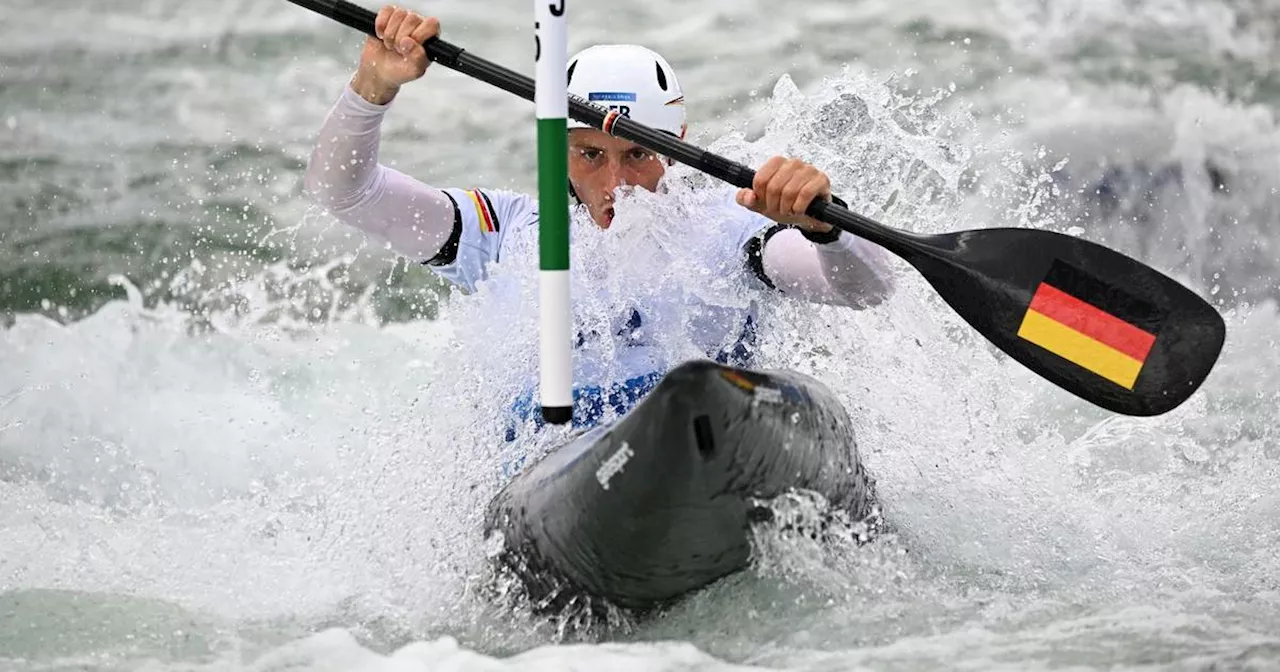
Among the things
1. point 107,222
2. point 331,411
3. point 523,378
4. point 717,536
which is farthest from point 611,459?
point 107,222

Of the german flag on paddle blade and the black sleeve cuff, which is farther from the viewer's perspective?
the black sleeve cuff

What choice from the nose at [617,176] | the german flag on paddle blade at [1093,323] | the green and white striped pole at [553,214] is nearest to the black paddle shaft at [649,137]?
the nose at [617,176]

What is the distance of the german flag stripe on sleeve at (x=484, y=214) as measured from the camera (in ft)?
10.7

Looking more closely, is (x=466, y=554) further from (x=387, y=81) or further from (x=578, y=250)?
(x=387, y=81)

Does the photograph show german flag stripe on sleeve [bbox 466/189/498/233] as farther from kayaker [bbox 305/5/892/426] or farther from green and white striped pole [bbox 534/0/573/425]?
green and white striped pole [bbox 534/0/573/425]

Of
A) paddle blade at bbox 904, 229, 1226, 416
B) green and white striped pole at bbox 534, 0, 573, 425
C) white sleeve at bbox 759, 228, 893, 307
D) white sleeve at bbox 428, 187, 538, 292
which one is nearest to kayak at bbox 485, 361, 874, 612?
green and white striped pole at bbox 534, 0, 573, 425

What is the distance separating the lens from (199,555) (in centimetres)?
309

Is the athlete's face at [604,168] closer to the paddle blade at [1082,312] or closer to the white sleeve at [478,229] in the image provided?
the white sleeve at [478,229]

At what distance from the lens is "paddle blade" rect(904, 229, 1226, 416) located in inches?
108

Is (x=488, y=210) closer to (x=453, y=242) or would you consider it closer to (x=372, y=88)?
(x=453, y=242)

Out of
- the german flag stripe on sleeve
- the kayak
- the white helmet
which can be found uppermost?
the white helmet

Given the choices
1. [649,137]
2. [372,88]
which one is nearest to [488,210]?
[372,88]

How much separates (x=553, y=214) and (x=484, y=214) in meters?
0.96

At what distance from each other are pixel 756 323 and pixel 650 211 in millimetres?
342
